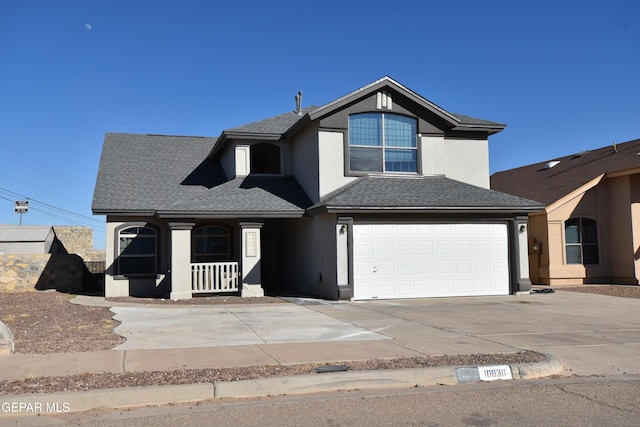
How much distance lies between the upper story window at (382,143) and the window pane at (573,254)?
7621mm

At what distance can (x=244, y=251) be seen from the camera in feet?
60.7

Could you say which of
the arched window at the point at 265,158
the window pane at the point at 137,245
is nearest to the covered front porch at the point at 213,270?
the window pane at the point at 137,245

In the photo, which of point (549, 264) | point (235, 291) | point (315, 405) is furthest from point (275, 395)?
point (549, 264)

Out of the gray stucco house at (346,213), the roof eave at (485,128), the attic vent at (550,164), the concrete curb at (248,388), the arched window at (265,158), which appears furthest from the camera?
the attic vent at (550,164)

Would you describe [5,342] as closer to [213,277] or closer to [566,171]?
[213,277]

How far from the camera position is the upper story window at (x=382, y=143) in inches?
752

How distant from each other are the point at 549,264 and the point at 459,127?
6542 millimetres

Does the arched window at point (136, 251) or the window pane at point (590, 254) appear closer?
the arched window at point (136, 251)

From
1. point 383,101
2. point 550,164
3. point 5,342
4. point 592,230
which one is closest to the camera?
point 5,342

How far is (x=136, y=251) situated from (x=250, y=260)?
14.0ft

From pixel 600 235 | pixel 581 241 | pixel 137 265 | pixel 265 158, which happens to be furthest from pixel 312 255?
pixel 600 235

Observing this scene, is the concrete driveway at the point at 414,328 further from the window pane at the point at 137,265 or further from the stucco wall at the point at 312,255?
the window pane at the point at 137,265

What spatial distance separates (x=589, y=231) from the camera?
74.7 ft

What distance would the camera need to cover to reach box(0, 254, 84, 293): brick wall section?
2133 centimetres
